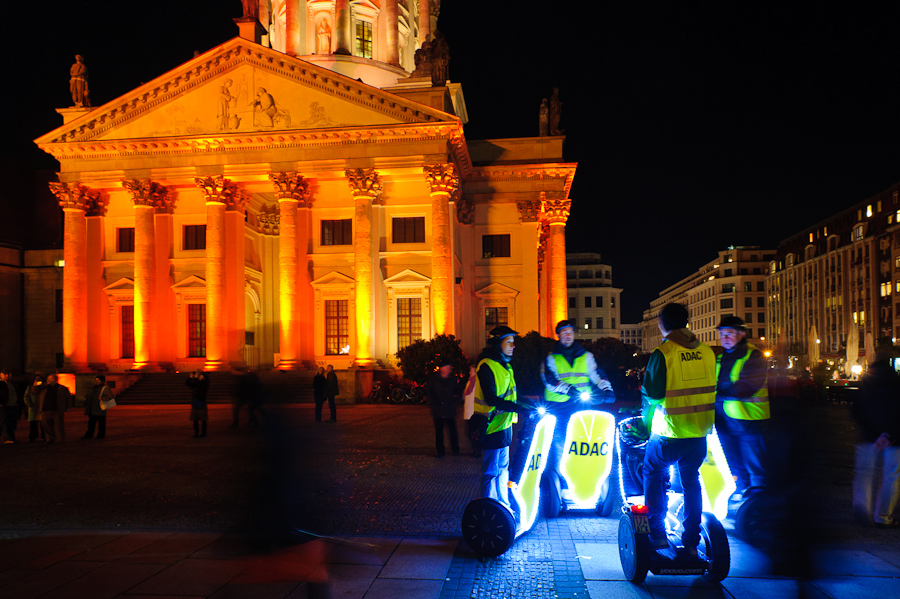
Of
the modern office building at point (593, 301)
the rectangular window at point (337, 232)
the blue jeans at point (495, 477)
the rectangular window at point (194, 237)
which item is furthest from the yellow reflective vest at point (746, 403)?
the modern office building at point (593, 301)

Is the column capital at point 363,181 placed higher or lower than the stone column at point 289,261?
higher

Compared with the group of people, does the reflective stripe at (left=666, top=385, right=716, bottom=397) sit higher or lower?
higher

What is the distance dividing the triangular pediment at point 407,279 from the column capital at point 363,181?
455 cm

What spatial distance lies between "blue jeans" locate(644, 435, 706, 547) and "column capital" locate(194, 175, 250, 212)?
104ft

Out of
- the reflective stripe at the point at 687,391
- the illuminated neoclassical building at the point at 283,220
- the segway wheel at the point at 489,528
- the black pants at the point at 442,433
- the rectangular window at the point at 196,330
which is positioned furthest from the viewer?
the rectangular window at the point at 196,330

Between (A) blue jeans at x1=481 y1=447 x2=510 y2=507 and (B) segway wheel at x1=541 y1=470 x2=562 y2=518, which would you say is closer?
(A) blue jeans at x1=481 y1=447 x2=510 y2=507

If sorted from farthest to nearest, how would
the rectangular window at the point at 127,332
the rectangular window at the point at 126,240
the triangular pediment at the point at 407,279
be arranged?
the rectangular window at the point at 126,240, the rectangular window at the point at 127,332, the triangular pediment at the point at 407,279

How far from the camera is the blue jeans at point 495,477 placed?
254 inches

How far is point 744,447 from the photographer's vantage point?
723 cm

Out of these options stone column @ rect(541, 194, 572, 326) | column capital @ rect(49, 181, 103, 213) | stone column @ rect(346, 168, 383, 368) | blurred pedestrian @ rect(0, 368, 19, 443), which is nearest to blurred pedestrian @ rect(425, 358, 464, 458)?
blurred pedestrian @ rect(0, 368, 19, 443)

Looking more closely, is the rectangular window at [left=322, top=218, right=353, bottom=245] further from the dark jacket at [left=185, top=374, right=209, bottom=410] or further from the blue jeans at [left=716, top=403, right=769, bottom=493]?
the blue jeans at [left=716, top=403, right=769, bottom=493]

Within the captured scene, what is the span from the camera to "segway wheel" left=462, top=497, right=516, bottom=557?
596 cm

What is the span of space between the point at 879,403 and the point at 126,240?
3787 centimetres

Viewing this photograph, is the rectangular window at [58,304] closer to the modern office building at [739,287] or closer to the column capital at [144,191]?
the column capital at [144,191]
